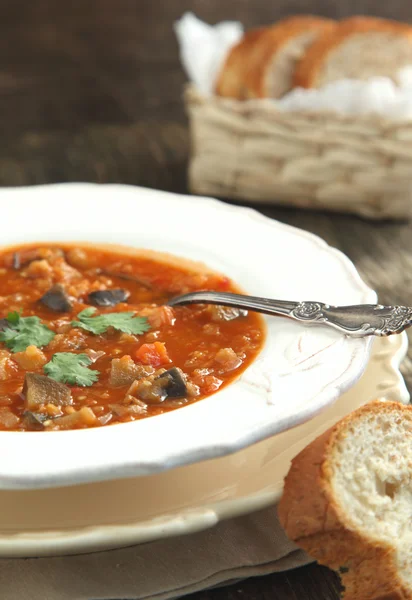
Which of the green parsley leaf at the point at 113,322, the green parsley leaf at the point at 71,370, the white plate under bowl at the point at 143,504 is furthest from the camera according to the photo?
the green parsley leaf at the point at 113,322

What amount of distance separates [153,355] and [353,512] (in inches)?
41.0

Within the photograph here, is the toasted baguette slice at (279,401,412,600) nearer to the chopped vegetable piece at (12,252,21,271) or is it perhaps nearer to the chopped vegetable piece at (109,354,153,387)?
the chopped vegetable piece at (109,354,153,387)

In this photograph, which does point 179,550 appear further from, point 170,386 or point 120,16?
point 120,16

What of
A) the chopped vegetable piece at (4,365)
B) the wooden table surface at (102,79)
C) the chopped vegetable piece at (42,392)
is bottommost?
the wooden table surface at (102,79)

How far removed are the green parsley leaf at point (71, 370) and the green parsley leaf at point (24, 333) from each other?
172mm

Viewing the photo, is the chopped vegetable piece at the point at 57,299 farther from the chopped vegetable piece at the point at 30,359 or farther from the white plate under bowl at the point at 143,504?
the white plate under bowl at the point at 143,504

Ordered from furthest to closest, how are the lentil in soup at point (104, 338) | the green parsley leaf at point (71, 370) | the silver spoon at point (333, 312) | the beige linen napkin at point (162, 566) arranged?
the silver spoon at point (333, 312) < the green parsley leaf at point (71, 370) < the lentil in soup at point (104, 338) < the beige linen napkin at point (162, 566)

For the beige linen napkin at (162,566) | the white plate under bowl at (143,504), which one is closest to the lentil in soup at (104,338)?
the white plate under bowl at (143,504)

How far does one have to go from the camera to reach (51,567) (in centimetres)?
265

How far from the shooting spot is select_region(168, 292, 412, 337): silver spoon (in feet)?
10.4

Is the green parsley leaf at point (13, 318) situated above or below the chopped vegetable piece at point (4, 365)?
below

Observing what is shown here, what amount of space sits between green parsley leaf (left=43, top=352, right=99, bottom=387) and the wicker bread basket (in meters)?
2.60

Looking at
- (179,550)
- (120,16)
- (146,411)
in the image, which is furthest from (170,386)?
(120,16)

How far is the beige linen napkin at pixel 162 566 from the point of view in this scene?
8.50ft
